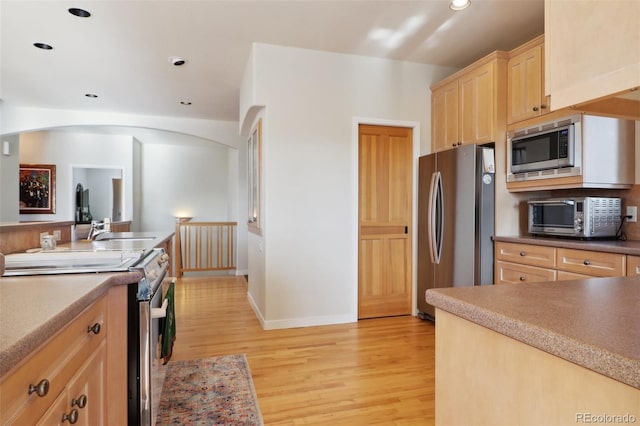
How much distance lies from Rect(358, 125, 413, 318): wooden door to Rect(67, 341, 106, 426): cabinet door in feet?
9.12

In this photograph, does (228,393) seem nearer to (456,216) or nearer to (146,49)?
(456,216)

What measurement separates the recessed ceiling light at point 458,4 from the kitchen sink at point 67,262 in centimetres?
276

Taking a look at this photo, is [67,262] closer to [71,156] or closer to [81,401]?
[81,401]

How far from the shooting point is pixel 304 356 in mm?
2838

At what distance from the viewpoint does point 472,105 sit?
11.1 feet

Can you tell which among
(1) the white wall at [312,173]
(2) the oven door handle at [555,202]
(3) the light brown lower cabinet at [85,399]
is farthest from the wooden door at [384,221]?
(3) the light brown lower cabinet at [85,399]

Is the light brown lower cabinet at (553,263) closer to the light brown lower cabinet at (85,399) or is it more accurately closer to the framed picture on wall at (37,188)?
the light brown lower cabinet at (85,399)

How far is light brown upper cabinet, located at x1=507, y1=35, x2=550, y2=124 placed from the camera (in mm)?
2877

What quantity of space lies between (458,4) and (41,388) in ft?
10.5

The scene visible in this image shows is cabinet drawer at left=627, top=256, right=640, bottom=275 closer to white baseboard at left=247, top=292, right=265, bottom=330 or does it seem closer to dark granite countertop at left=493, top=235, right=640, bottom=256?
dark granite countertop at left=493, top=235, right=640, bottom=256

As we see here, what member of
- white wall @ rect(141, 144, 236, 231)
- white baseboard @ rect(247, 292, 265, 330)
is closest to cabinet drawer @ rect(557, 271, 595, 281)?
white baseboard @ rect(247, 292, 265, 330)

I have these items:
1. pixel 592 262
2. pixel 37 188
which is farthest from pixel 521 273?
pixel 37 188

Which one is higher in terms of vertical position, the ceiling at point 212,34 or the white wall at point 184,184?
the ceiling at point 212,34

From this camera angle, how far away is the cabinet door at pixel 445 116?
3641mm
